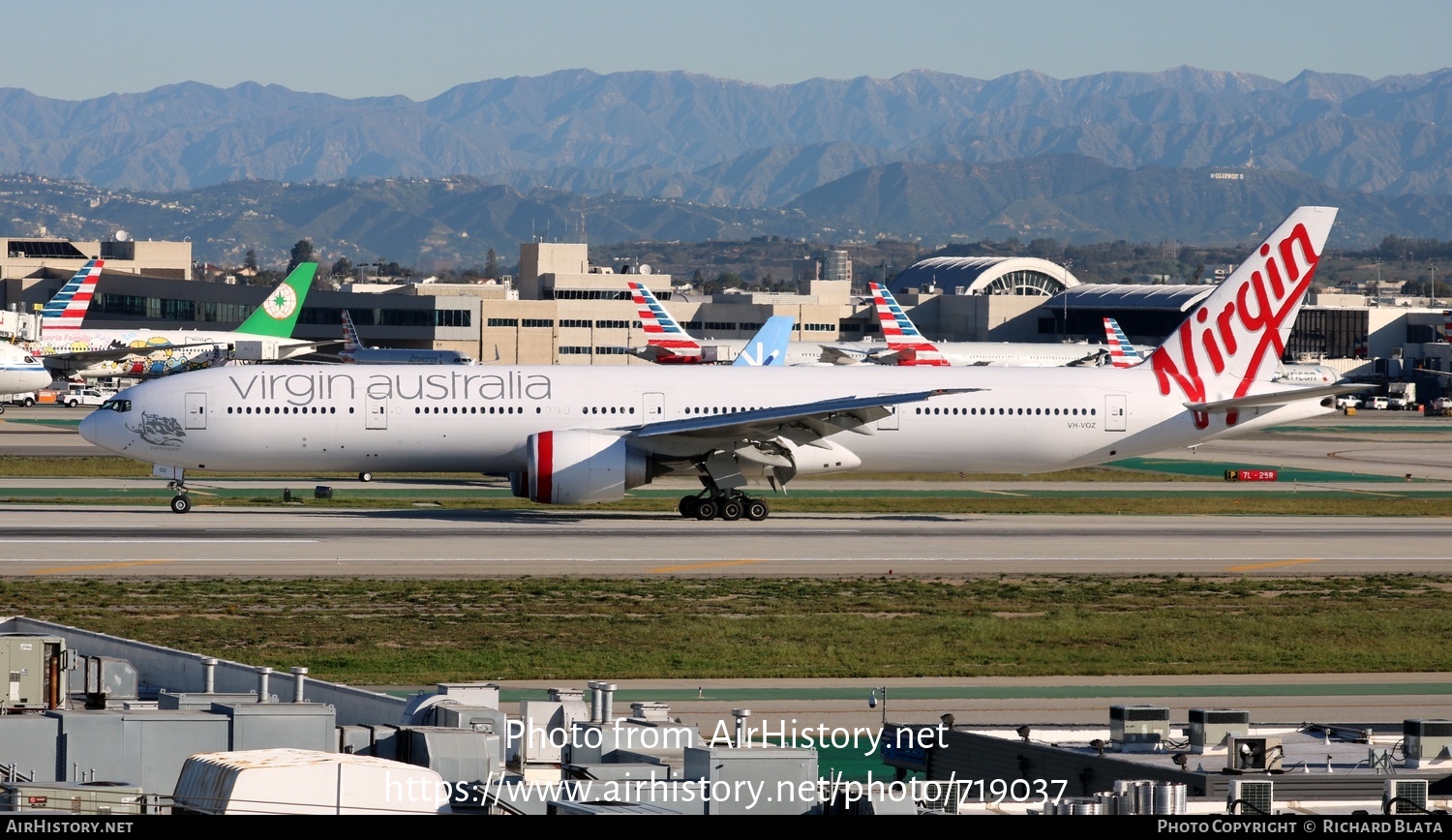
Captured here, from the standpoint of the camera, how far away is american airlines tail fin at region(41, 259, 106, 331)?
119562 millimetres

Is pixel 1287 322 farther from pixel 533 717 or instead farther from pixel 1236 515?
pixel 533 717

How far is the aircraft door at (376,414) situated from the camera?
4769 cm

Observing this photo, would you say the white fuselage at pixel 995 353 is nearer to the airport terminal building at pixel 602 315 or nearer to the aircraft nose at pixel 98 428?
the airport terminal building at pixel 602 315

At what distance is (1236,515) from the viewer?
54.0m

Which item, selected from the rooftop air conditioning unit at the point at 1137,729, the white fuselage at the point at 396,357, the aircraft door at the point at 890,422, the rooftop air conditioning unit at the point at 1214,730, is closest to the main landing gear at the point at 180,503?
the aircraft door at the point at 890,422

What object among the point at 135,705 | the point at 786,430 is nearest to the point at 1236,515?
the point at 786,430

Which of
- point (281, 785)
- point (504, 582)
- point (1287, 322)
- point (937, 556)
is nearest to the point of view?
point (281, 785)

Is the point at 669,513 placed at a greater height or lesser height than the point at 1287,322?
lesser

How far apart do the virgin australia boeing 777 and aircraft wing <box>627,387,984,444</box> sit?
0.08 m

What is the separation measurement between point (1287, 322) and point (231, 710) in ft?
145

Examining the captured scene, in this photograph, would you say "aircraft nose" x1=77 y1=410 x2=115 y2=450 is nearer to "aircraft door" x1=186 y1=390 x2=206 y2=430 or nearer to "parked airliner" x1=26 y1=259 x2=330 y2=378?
"aircraft door" x1=186 y1=390 x2=206 y2=430

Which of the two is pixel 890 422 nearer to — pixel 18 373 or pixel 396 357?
pixel 18 373

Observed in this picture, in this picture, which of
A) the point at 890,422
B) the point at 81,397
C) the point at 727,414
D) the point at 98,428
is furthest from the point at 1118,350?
the point at 98,428

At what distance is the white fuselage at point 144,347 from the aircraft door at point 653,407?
75.8 meters
